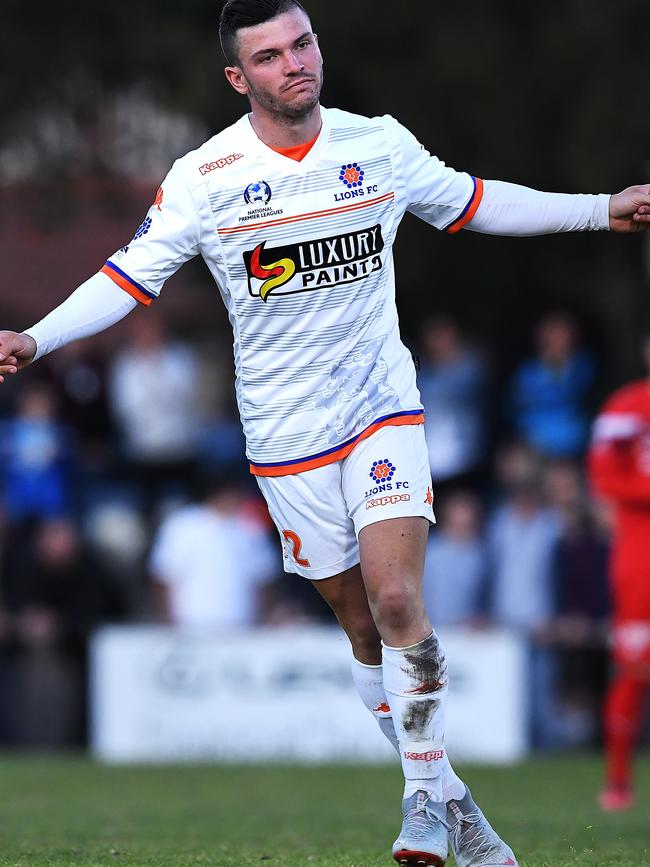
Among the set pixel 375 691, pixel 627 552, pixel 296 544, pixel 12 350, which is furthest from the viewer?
pixel 627 552

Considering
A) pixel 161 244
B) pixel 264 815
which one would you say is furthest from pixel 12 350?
pixel 264 815

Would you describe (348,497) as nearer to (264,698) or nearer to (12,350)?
(12,350)

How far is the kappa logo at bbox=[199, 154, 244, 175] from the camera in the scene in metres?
6.55

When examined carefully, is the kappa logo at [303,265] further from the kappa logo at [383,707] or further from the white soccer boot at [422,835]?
the white soccer boot at [422,835]

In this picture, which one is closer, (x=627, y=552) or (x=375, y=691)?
(x=375, y=691)

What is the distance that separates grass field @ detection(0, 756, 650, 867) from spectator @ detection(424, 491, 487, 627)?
1579mm

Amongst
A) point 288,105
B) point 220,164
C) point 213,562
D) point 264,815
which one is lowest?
point 264,815

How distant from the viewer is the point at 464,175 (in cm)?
691

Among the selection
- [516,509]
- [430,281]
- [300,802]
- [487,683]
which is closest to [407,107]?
[430,281]

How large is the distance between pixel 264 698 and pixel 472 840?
29.3ft

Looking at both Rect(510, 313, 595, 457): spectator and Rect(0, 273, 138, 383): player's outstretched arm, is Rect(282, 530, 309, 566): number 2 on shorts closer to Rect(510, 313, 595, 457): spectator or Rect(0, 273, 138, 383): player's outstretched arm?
Rect(0, 273, 138, 383): player's outstretched arm

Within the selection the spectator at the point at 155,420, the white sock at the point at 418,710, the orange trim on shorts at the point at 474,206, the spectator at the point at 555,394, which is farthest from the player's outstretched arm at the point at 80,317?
the spectator at the point at 155,420

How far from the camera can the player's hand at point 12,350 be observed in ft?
20.8

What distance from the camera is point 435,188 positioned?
6816 millimetres
